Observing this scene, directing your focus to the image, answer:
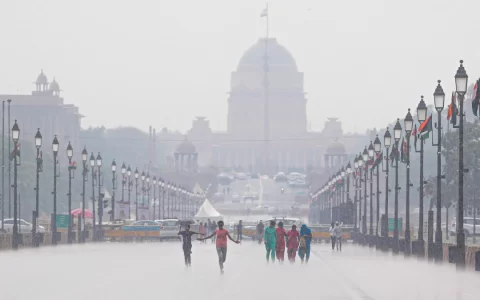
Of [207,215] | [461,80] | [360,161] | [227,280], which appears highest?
[461,80]

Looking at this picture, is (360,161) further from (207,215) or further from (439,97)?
(439,97)

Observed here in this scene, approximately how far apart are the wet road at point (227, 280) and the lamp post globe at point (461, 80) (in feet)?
16.9

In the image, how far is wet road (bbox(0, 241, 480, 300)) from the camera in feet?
106

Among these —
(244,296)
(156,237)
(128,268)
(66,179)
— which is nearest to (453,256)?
(128,268)

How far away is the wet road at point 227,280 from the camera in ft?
106

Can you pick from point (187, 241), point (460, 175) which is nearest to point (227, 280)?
point (187, 241)

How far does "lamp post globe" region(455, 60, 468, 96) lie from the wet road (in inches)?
203

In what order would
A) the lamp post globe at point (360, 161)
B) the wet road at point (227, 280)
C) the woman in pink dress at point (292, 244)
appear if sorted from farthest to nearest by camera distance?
the lamp post globe at point (360, 161) → the woman in pink dress at point (292, 244) → the wet road at point (227, 280)

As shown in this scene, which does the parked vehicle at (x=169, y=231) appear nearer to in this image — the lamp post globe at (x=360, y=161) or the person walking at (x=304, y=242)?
the lamp post globe at (x=360, y=161)

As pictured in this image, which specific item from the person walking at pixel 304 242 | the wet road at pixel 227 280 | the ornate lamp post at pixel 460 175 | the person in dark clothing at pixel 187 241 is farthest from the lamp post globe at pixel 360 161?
the ornate lamp post at pixel 460 175

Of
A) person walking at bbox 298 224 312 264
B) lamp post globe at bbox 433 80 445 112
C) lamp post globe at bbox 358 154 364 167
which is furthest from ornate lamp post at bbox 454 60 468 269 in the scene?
lamp post globe at bbox 358 154 364 167

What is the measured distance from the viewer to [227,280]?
38812 mm

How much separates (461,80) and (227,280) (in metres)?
10.6

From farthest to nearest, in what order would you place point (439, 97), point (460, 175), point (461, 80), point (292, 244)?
point (292, 244) < point (439, 97) < point (460, 175) < point (461, 80)
